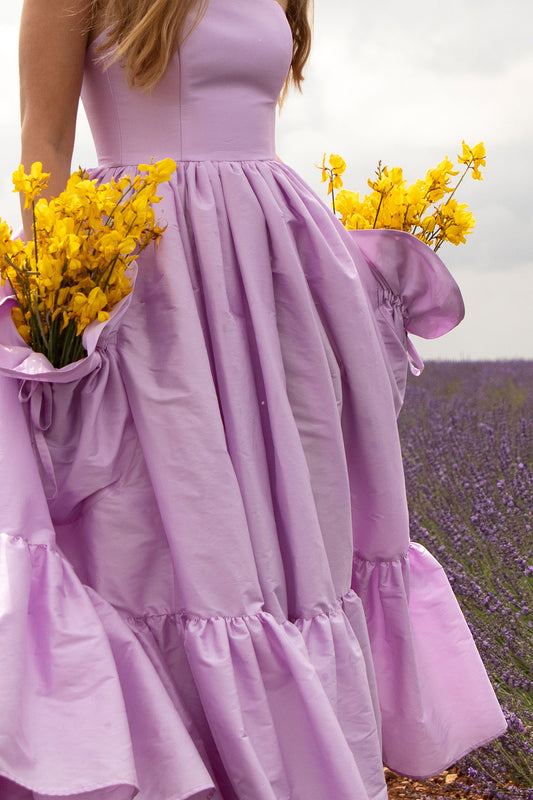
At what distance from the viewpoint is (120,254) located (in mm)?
1356

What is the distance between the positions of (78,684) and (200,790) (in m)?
0.22

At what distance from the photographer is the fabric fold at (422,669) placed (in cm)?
176

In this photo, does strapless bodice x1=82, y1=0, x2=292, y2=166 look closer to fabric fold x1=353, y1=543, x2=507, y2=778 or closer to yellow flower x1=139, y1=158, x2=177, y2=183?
yellow flower x1=139, y1=158, x2=177, y2=183

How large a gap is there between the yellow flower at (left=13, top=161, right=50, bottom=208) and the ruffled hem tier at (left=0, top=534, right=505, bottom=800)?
480 mm

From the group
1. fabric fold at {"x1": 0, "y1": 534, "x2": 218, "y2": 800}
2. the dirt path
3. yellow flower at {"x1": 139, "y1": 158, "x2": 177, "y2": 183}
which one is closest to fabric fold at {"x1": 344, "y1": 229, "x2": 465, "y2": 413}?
yellow flower at {"x1": 139, "y1": 158, "x2": 177, "y2": 183}

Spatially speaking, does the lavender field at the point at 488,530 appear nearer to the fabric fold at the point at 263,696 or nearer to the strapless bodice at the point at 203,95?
the fabric fold at the point at 263,696

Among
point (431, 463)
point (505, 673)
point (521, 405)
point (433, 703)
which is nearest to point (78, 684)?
point (433, 703)

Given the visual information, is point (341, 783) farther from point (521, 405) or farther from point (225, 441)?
point (521, 405)

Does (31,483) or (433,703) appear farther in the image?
(433,703)

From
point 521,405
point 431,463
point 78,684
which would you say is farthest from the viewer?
point 521,405

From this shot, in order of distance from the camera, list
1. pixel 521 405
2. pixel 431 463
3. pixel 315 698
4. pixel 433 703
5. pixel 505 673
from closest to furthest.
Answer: pixel 315 698, pixel 433 703, pixel 505 673, pixel 431 463, pixel 521 405

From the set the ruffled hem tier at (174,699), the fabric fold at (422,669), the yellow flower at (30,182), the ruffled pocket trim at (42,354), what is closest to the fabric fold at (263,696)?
the ruffled hem tier at (174,699)

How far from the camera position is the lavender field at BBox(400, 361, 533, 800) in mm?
1964

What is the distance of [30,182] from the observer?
4.45ft
